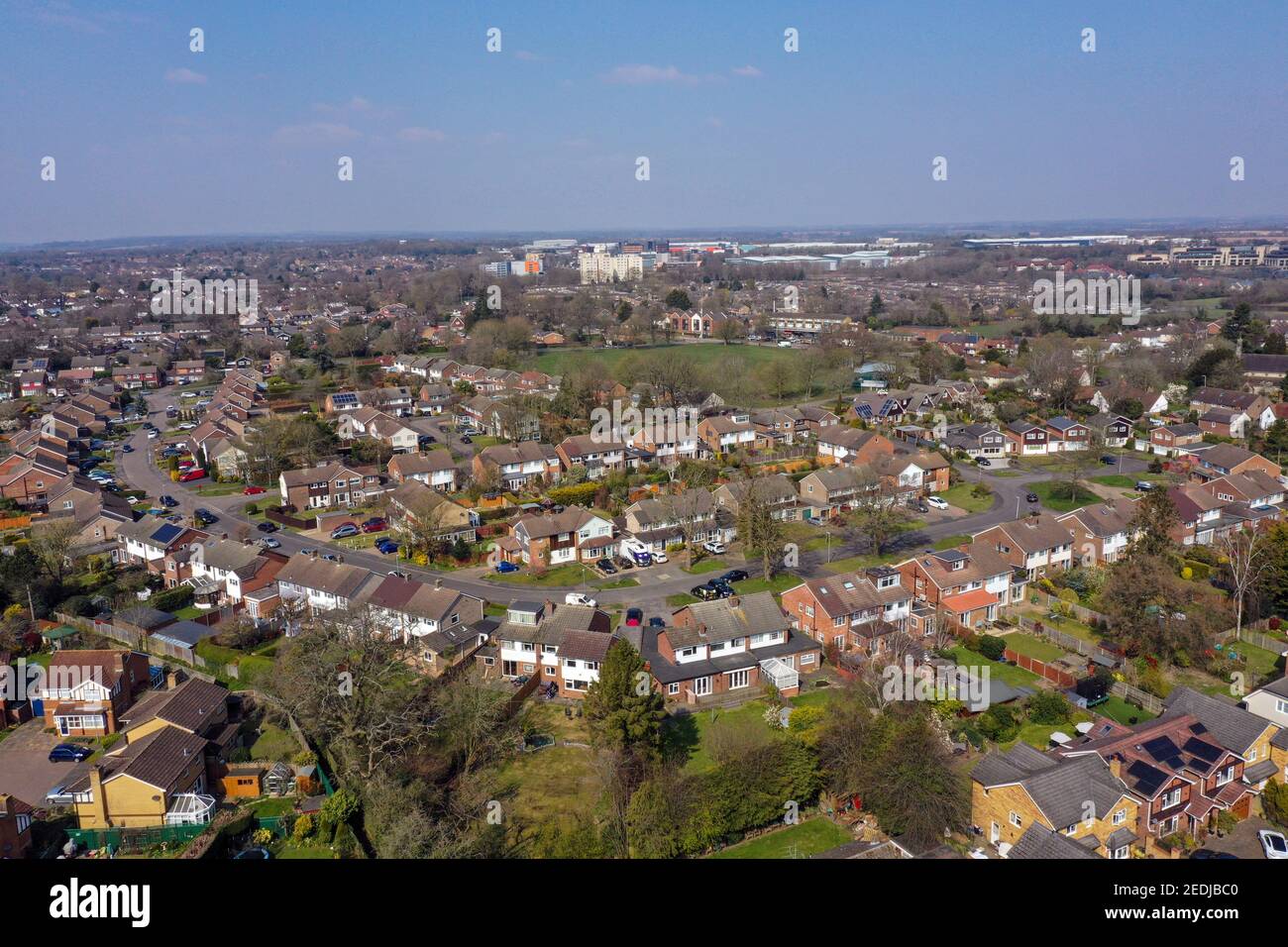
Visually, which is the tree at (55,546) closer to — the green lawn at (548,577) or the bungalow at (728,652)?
the green lawn at (548,577)

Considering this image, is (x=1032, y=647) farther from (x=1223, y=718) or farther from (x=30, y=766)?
(x=30, y=766)

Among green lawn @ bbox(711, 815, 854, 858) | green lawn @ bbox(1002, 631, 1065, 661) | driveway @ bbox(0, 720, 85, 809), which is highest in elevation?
green lawn @ bbox(1002, 631, 1065, 661)

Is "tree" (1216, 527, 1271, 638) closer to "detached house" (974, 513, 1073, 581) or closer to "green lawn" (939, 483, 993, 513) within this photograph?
"detached house" (974, 513, 1073, 581)

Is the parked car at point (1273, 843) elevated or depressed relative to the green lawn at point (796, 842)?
elevated

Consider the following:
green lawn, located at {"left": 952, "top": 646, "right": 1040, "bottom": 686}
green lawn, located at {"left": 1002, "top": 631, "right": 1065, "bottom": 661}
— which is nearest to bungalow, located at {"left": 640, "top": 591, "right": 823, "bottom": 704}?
green lawn, located at {"left": 952, "top": 646, "right": 1040, "bottom": 686}

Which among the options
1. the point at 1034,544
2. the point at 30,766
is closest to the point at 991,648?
the point at 1034,544

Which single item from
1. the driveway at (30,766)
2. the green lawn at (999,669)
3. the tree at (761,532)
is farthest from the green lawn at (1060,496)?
the driveway at (30,766)
